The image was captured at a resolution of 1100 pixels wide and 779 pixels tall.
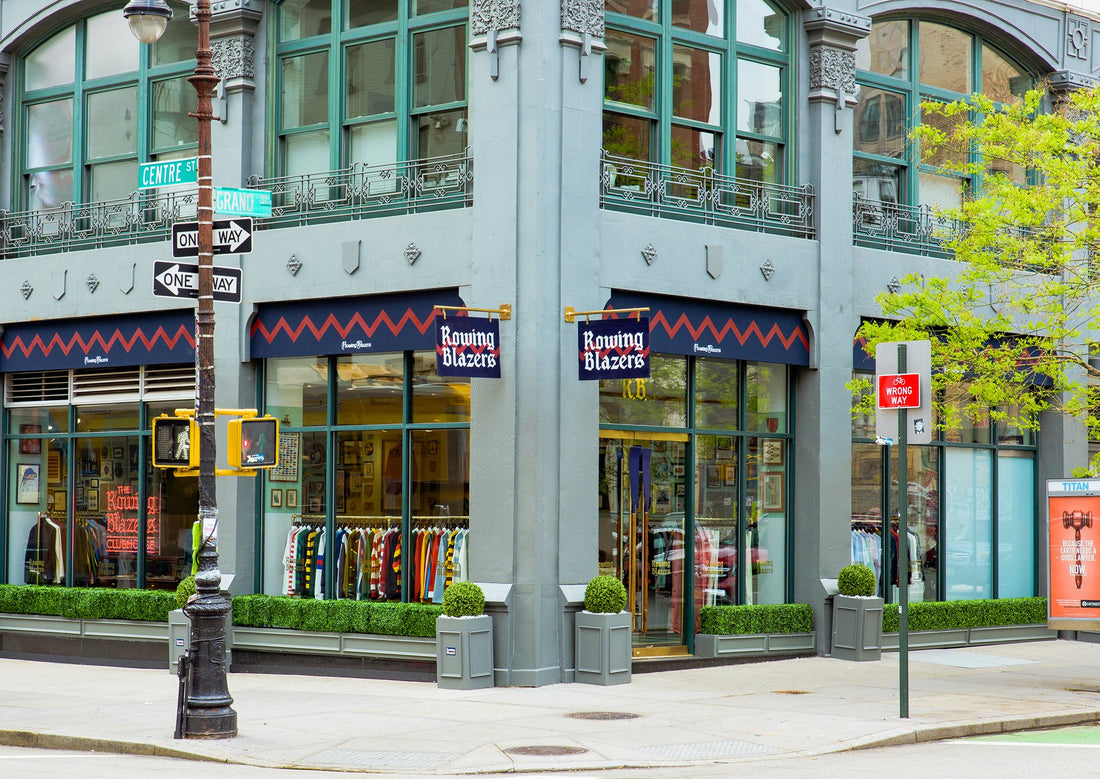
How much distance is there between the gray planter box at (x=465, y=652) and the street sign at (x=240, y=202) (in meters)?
5.42

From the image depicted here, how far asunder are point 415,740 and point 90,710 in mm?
4367

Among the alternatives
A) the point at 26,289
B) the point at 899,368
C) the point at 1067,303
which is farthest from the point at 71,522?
the point at 1067,303

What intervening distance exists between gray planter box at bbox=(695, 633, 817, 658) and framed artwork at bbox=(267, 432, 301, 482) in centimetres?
594

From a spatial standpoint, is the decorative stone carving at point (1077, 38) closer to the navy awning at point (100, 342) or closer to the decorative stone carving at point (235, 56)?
the decorative stone carving at point (235, 56)

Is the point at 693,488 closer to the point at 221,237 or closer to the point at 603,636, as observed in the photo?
the point at 603,636

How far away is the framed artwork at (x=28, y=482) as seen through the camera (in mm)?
21328

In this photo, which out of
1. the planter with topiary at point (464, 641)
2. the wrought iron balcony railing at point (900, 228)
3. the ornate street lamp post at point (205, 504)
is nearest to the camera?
the ornate street lamp post at point (205, 504)

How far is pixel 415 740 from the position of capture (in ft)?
40.5

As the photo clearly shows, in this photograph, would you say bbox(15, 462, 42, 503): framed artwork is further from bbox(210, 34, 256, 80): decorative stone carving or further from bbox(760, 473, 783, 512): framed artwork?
bbox(760, 473, 783, 512): framed artwork

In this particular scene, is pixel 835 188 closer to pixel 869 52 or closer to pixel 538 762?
pixel 869 52

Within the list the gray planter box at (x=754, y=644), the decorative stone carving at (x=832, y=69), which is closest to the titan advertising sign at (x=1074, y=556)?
the gray planter box at (x=754, y=644)

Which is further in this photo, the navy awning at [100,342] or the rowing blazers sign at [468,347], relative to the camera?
the navy awning at [100,342]

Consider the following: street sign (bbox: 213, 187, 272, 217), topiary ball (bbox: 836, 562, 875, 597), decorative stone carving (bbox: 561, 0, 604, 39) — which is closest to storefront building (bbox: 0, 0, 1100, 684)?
decorative stone carving (bbox: 561, 0, 604, 39)

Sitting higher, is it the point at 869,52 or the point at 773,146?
the point at 869,52
